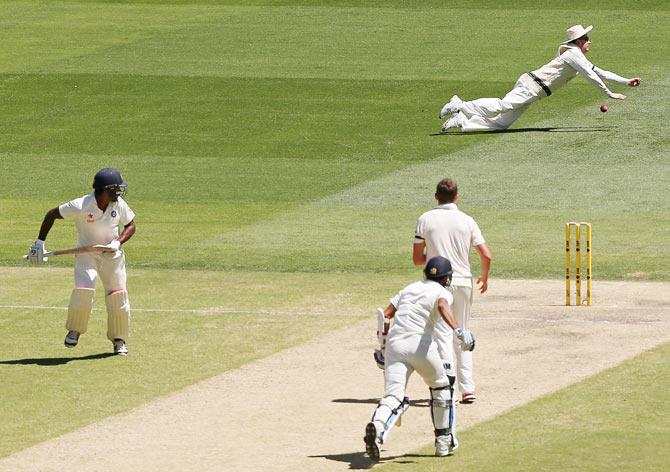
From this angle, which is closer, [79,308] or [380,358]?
[380,358]

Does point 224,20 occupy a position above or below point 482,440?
above

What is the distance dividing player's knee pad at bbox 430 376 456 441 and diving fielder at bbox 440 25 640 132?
19052 mm

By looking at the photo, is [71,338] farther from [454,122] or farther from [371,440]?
[454,122]

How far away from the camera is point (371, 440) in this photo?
12.8 metres

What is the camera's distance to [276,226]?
25.8 metres

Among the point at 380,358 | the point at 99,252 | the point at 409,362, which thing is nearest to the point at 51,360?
the point at 99,252

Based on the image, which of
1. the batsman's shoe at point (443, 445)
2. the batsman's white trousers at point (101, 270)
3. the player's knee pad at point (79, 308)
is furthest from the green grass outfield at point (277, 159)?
the batsman's shoe at point (443, 445)

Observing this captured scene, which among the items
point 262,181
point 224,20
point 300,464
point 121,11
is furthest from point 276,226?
point 121,11

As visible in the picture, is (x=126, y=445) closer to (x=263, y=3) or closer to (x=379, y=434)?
(x=379, y=434)

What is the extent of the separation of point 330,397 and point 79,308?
3.55 metres

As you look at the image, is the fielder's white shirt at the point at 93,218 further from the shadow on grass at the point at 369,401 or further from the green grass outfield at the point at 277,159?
the shadow on grass at the point at 369,401

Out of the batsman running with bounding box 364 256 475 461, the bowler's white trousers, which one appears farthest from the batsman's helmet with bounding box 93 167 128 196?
the batsman running with bounding box 364 256 475 461

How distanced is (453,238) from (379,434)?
280 centimetres

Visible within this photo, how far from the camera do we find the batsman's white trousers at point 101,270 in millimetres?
17453
